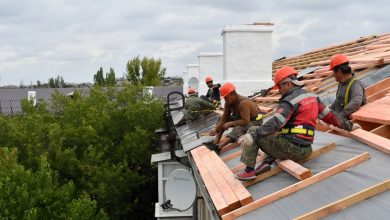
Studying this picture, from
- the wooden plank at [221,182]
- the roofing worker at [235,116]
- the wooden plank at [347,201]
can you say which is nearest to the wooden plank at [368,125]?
the roofing worker at [235,116]

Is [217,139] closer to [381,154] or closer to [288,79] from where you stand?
[288,79]

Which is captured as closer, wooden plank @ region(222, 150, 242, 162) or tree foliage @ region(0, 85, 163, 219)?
wooden plank @ region(222, 150, 242, 162)

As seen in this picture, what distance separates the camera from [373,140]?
4.51 metres

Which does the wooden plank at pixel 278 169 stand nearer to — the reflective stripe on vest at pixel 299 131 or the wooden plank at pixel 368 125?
the reflective stripe on vest at pixel 299 131

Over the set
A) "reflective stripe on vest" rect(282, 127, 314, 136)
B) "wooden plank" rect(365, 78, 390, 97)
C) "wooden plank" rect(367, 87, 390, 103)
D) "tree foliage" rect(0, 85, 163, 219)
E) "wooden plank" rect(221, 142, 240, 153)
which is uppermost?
"wooden plank" rect(365, 78, 390, 97)

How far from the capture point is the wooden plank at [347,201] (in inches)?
122

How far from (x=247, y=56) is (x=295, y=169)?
26.2 feet

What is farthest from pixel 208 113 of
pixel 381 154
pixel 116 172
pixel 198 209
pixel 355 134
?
pixel 381 154

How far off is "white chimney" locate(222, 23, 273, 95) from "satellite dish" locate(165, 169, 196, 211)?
3.97 metres

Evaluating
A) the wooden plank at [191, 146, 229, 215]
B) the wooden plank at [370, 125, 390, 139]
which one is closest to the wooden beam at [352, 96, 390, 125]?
the wooden plank at [370, 125, 390, 139]

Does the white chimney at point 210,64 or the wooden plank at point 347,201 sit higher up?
the white chimney at point 210,64

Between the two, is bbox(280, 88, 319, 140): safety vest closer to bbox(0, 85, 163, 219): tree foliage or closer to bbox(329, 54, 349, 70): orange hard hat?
bbox(329, 54, 349, 70): orange hard hat

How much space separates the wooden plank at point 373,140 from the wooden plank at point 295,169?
786mm

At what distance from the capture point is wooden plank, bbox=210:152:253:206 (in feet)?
12.5
